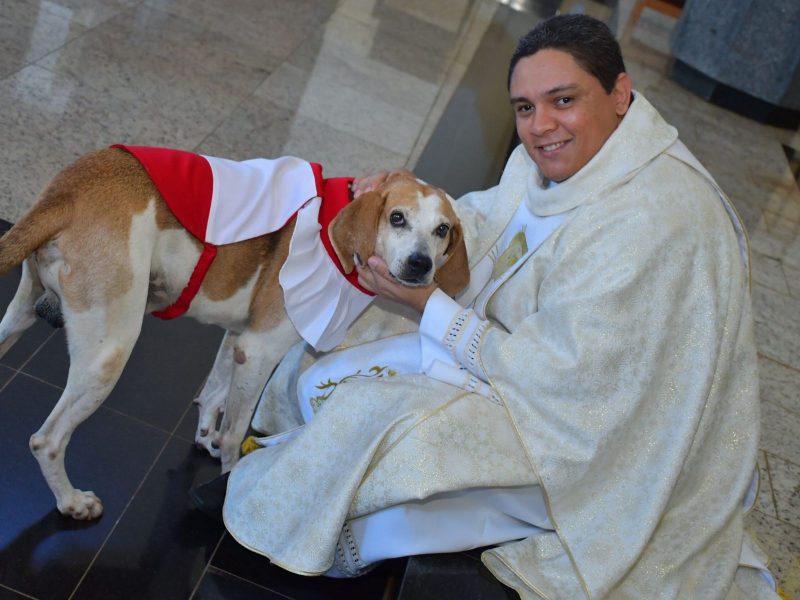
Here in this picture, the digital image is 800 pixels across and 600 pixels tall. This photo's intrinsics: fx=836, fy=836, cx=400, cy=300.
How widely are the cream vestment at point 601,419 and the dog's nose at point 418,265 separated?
196 millimetres

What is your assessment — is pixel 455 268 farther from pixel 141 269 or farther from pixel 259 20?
pixel 259 20

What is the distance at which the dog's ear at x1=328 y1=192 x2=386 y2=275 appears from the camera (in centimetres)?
263

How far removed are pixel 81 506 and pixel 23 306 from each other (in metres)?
0.65

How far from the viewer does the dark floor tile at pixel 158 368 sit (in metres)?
3.09

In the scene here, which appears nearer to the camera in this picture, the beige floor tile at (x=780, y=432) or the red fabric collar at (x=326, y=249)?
the red fabric collar at (x=326, y=249)

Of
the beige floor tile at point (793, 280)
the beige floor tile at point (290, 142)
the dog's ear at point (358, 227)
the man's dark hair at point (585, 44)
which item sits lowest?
the beige floor tile at point (290, 142)

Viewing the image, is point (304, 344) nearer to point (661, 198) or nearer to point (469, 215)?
point (469, 215)

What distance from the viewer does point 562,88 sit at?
242 cm

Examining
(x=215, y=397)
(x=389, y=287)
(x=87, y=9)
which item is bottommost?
(x=87, y=9)

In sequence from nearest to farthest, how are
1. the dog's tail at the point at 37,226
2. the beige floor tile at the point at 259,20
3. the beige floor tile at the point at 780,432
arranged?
the dog's tail at the point at 37,226 → the beige floor tile at the point at 780,432 → the beige floor tile at the point at 259,20

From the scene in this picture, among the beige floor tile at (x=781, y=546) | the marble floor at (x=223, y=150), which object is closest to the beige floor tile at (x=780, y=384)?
Result: the marble floor at (x=223, y=150)

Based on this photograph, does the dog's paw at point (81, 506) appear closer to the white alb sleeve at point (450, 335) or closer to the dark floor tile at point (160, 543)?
the dark floor tile at point (160, 543)

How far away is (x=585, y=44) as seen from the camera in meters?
Result: 2.41

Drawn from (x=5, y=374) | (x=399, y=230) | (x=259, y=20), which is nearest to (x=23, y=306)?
(x=5, y=374)
